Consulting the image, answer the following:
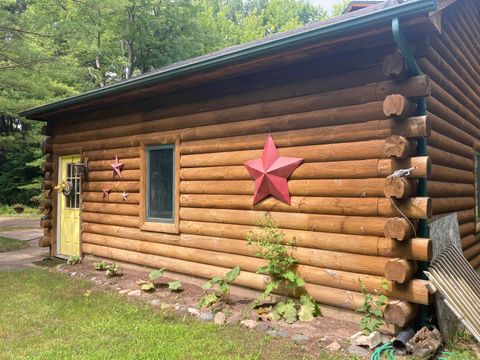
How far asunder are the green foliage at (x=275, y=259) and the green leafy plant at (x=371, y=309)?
0.76m

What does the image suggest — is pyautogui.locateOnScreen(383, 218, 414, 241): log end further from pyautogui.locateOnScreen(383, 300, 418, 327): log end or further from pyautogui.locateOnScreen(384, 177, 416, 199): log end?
pyautogui.locateOnScreen(383, 300, 418, 327): log end

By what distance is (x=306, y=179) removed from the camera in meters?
4.80

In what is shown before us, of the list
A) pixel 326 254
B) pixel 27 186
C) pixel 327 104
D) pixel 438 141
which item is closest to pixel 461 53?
pixel 438 141

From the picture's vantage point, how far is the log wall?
392 centimetres

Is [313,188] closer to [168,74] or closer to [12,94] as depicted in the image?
[168,74]

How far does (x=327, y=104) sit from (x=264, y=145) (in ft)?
3.27

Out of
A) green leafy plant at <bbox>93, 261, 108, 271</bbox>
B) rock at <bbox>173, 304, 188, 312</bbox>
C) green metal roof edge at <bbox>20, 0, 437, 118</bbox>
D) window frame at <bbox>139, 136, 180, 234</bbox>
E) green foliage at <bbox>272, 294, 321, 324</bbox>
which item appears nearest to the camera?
green metal roof edge at <bbox>20, 0, 437, 118</bbox>

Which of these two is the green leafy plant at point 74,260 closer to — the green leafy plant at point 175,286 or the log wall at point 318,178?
the log wall at point 318,178

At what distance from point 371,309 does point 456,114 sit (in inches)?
120

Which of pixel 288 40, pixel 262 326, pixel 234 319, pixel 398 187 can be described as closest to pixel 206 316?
pixel 234 319

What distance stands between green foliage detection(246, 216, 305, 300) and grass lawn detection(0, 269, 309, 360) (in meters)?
0.79

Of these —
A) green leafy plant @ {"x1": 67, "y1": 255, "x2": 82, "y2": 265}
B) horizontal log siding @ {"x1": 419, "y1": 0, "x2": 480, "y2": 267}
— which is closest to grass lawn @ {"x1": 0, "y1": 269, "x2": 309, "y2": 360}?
green leafy plant @ {"x1": 67, "y1": 255, "x2": 82, "y2": 265}

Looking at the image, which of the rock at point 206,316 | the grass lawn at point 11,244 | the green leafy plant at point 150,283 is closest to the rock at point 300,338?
the rock at point 206,316

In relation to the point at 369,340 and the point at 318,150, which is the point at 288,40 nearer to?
the point at 318,150
